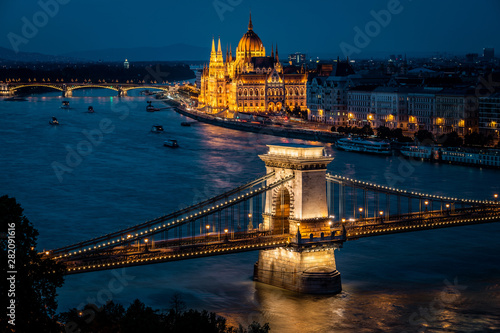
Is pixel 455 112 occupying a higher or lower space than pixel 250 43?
lower

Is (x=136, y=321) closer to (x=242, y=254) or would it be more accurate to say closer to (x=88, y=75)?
(x=242, y=254)

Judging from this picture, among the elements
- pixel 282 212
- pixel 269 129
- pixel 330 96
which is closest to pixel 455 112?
pixel 269 129

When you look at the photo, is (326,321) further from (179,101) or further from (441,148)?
(179,101)

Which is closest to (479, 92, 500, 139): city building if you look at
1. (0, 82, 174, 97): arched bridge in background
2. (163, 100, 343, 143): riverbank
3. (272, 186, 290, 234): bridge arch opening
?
(163, 100, 343, 143): riverbank

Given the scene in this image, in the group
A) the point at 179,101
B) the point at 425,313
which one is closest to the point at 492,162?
the point at 425,313

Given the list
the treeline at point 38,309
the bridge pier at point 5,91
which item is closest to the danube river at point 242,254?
the treeline at point 38,309

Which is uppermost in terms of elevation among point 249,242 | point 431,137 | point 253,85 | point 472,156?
point 253,85
